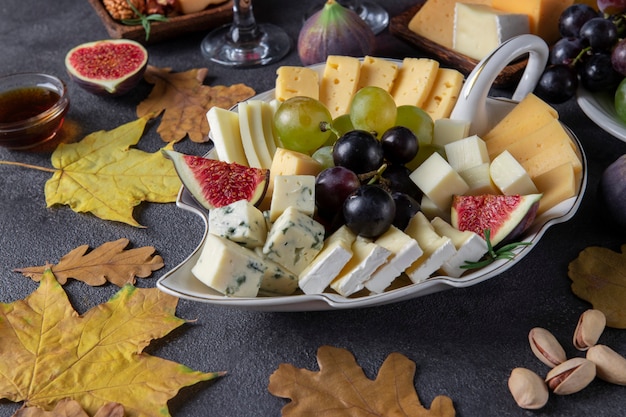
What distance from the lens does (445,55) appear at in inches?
67.1

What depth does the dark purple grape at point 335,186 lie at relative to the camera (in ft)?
3.65

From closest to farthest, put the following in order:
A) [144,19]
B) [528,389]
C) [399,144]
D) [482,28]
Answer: [528,389] < [399,144] < [482,28] < [144,19]

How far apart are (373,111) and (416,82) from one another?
233mm

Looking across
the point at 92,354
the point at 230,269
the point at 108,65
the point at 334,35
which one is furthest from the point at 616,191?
the point at 108,65

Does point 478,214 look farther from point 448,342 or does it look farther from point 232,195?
point 232,195

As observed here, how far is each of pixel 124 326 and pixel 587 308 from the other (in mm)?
788

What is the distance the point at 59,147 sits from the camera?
1597 millimetres

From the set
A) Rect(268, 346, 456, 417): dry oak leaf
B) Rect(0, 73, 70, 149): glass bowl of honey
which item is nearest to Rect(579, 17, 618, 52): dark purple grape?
Rect(268, 346, 456, 417): dry oak leaf

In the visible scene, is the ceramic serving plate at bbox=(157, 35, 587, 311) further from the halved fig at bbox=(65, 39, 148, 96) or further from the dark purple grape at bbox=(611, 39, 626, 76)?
the halved fig at bbox=(65, 39, 148, 96)

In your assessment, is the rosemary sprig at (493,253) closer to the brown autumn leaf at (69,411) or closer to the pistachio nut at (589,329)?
the pistachio nut at (589,329)

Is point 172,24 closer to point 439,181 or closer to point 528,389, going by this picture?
point 439,181

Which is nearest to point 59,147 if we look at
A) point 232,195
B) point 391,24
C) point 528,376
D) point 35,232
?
point 35,232

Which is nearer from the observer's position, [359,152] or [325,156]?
[359,152]

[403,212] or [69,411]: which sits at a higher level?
[403,212]
